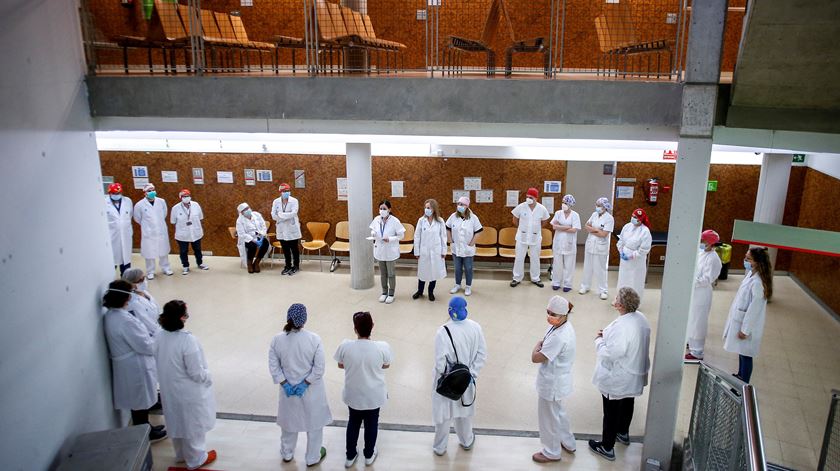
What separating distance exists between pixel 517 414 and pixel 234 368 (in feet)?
11.3

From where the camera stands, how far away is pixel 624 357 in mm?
5312

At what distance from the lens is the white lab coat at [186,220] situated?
10.7 m

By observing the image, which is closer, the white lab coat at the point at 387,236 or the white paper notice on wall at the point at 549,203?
the white lab coat at the point at 387,236

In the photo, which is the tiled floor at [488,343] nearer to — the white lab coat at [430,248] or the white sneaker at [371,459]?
the white sneaker at [371,459]

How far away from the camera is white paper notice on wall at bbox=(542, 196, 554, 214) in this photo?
10953mm

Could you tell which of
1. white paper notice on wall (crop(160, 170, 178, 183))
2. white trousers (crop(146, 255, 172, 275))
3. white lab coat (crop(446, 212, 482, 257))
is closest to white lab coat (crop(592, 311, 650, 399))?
white lab coat (crop(446, 212, 482, 257))

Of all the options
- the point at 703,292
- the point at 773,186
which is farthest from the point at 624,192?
the point at 703,292

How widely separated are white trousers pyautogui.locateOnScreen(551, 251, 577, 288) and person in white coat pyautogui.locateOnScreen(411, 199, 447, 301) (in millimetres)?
1968

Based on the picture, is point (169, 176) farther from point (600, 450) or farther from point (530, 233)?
point (600, 450)

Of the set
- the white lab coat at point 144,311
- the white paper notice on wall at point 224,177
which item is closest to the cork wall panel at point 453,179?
the white paper notice on wall at point 224,177

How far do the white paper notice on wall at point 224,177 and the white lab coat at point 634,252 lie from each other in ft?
23.9

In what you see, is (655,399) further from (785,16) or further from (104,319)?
(104,319)

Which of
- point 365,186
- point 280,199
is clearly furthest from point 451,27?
point 280,199

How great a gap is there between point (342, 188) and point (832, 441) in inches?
335
